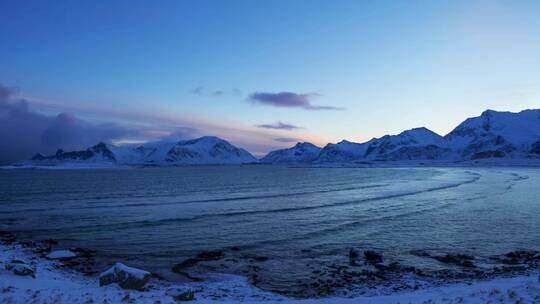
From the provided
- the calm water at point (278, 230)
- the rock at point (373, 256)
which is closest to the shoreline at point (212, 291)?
the calm water at point (278, 230)

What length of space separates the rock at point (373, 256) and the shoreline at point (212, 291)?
5.64 metres

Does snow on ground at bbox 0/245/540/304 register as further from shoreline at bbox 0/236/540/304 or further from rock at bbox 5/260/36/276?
rock at bbox 5/260/36/276

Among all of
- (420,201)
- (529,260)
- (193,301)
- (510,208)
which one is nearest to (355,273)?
(193,301)

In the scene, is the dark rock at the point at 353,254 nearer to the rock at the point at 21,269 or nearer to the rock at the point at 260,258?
the rock at the point at 260,258

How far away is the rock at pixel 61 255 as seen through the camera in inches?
1009

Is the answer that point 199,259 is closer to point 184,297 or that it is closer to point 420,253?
point 184,297

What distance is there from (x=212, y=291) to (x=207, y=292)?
0.97 ft

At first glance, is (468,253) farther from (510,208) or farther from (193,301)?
(510,208)

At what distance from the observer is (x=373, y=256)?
26.0 m

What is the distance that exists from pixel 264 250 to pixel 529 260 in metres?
17.2

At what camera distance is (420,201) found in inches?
2397

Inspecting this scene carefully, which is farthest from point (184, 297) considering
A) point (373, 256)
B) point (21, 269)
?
point (373, 256)

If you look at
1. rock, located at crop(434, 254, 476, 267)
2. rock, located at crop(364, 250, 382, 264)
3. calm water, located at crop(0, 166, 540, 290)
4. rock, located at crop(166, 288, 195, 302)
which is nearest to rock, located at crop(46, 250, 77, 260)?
calm water, located at crop(0, 166, 540, 290)

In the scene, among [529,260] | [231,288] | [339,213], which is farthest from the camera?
[339,213]
